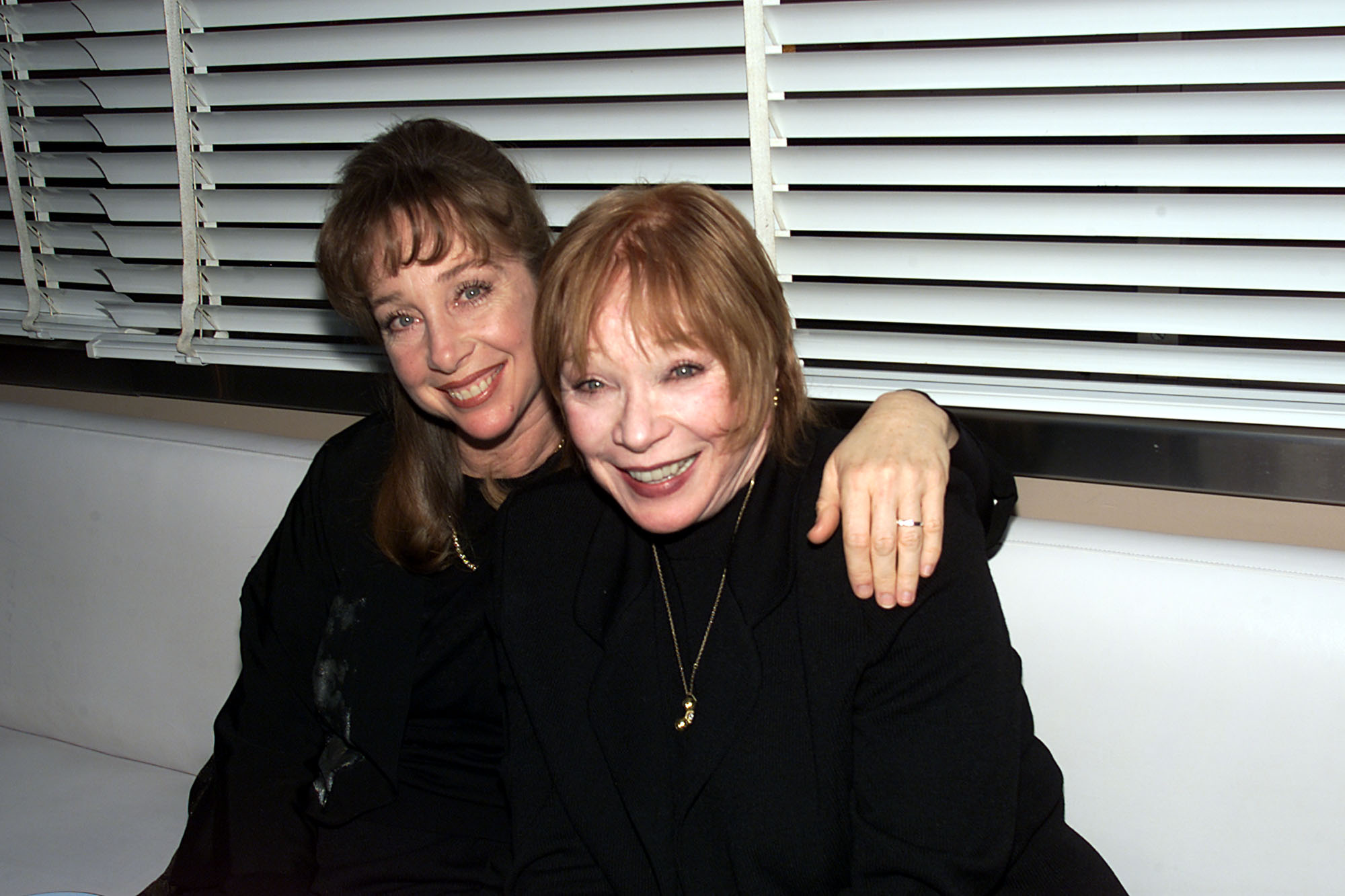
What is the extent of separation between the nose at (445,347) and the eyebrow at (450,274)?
57 mm

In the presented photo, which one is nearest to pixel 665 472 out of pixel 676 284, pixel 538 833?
pixel 676 284

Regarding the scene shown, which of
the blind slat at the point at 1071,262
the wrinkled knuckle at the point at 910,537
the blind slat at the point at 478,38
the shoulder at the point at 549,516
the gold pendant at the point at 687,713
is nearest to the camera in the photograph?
the wrinkled knuckle at the point at 910,537

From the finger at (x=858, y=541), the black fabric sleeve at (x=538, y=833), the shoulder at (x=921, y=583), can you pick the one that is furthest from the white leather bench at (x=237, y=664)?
the black fabric sleeve at (x=538, y=833)

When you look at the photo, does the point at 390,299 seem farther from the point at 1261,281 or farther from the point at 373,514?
the point at 1261,281

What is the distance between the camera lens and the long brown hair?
153cm

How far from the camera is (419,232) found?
1512mm

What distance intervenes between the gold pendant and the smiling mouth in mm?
520

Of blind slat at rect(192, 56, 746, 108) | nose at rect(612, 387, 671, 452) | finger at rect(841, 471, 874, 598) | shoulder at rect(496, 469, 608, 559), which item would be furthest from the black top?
blind slat at rect(192, 56, 746, 108)

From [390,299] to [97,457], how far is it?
101 cm

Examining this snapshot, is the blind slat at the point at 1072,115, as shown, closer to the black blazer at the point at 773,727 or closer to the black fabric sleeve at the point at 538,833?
the black blazer at the point at 773,727

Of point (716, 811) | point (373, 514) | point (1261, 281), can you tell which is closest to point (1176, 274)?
point (1261, 281)

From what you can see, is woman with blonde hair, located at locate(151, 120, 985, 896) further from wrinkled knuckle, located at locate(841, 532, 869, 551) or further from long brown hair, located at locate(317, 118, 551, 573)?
wrinkled knuckle, located at locate(841, 532, 869, 551)

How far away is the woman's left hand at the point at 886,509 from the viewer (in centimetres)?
120

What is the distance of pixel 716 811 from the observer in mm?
1313
